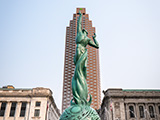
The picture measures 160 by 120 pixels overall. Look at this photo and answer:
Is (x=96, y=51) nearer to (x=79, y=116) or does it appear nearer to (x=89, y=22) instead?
(x=89, y=22)

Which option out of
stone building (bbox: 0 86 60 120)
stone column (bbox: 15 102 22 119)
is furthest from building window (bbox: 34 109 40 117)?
stone column (bbox: 15 102 22 119)

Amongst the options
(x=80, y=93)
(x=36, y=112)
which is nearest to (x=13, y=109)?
(x=36, y=112)

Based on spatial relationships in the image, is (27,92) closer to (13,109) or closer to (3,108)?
(13,109)

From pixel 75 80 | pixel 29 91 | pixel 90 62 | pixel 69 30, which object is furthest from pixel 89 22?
pixel 75 80

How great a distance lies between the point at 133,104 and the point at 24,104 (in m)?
31.4

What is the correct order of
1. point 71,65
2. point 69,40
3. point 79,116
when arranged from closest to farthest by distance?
point 79,116 < point 71,65 < point 69,40

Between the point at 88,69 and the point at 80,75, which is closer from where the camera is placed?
the point at 80,75

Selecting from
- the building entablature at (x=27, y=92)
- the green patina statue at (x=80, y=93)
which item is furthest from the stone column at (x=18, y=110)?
the green patina statue at (x=80, y=93)

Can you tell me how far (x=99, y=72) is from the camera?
129250 millimetres

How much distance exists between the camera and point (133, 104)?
5456 cm

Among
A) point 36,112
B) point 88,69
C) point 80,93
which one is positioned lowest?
point 36,112

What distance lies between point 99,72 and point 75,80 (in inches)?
4293

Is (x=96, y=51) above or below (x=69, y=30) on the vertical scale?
below

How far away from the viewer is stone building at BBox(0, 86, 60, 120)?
52.4m
